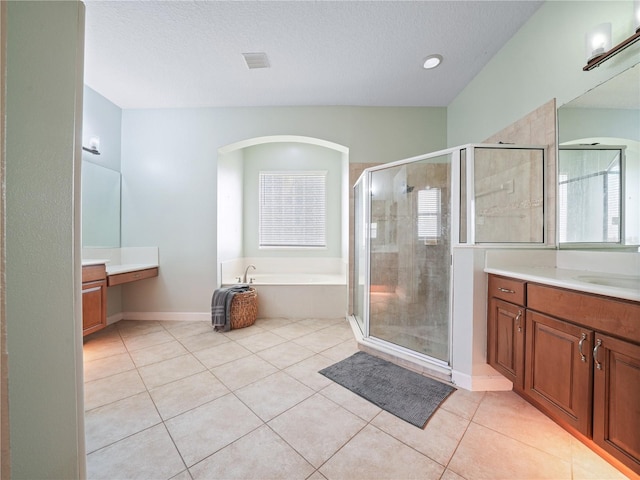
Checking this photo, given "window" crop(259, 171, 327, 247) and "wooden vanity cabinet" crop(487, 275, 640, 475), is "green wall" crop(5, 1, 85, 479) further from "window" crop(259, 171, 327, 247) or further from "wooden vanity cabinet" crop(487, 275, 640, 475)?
"window" crop(259, 171, 327, 247)

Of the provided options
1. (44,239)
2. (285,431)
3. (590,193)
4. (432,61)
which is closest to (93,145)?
(44,239)

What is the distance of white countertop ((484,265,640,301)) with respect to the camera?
3.28ft

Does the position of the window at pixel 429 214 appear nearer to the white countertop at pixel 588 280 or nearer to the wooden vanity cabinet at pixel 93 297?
the white countertop at pixel 588 280

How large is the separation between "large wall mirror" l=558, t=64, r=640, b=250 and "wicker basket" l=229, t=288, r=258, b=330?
2.97 m

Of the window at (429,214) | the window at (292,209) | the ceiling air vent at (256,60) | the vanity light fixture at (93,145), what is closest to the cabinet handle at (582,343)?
the window at (429,214)

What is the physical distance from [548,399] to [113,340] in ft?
12.1

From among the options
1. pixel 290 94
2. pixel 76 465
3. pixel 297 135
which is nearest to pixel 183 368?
pixel 76 465

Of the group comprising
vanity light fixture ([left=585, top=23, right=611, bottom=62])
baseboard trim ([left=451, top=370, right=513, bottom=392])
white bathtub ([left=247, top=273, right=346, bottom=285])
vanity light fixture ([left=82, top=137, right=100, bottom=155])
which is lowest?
baseboard trim ([left=451, top=370, right=513, bottom=392])

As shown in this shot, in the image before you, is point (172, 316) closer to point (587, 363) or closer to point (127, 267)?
point (127, 267)

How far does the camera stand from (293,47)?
7.00 feet

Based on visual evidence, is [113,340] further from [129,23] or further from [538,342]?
[538,342]

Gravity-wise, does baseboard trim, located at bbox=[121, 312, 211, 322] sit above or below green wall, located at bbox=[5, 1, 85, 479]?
below

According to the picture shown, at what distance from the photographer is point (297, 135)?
314cm

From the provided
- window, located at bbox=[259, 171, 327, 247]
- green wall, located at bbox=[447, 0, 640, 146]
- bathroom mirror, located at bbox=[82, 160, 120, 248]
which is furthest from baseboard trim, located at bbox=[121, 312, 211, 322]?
green wall, located at bbox=[447, 0, 640, 146]
